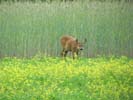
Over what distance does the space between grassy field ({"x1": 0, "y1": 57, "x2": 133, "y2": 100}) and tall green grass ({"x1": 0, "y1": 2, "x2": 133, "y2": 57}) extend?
3.84 meters

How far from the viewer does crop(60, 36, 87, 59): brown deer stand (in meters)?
18.9

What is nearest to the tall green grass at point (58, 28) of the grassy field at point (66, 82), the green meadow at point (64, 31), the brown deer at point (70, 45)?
the green meadow at point (64, 31)

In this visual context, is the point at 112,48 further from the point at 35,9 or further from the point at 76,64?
the point at 76,64

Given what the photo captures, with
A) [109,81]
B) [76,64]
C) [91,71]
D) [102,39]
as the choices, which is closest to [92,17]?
[102,39]

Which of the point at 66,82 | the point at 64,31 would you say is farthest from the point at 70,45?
the point at 66,82

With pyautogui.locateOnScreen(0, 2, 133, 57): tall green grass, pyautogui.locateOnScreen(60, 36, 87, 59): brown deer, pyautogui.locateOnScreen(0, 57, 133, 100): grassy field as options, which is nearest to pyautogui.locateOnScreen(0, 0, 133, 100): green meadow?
pyautogui.locateOnScreen(0, 2, 133, 57): tall green grass

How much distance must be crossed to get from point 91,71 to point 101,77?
1.04 metres

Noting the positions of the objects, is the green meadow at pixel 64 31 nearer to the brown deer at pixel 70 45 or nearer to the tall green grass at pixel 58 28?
the tall green grass at pixel 58 28

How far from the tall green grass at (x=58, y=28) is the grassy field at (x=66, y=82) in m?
3.84

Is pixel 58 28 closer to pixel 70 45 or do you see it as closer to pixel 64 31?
pixel 64 31

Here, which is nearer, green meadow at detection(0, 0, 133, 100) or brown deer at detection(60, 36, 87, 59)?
green meadow at detection(0, 0, 133, 100)

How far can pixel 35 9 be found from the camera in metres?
20.8

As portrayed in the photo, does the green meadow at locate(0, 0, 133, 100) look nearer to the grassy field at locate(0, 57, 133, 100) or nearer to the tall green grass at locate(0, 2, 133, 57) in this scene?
the tall green grass at locate(0, 2, 133, 57)

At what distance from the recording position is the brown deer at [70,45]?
18.9 m
